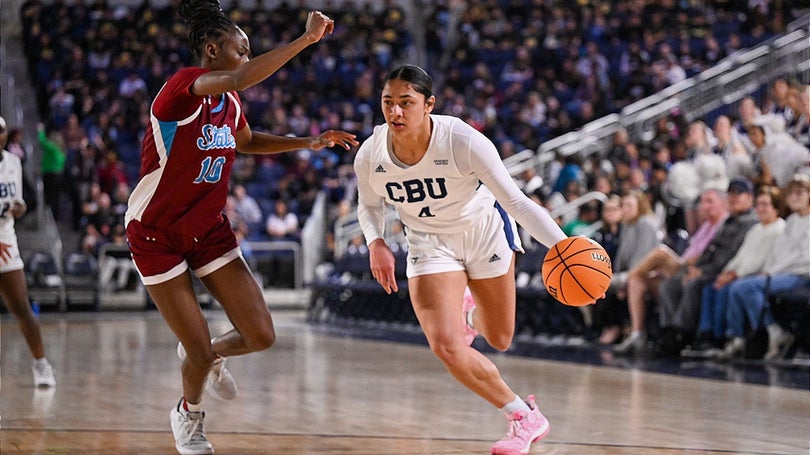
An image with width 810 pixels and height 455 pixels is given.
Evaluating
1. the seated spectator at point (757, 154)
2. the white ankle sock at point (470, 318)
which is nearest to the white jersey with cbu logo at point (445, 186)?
the white ankle sock at point (470, 318)

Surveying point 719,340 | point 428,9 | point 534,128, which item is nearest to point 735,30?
point 534,128

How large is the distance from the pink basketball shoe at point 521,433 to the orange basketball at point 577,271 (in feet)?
1.97

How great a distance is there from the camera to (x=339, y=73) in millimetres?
21203

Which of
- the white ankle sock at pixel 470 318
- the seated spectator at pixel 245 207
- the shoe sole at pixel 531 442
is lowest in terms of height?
the shoe sole at pixel 531 442

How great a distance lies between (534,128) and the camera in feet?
59.3

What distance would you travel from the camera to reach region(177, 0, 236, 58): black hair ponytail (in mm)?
4906

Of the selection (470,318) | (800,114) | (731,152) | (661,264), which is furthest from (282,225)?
(470,318)

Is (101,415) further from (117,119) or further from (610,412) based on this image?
(117,119)

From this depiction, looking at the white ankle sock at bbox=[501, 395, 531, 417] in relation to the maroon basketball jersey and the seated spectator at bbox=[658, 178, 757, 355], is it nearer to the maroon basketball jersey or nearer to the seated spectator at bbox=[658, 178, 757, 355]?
the maroon basketball jersey

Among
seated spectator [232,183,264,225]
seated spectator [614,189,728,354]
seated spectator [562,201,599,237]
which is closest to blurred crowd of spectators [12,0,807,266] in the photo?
seated spectator [232,183,264,225]

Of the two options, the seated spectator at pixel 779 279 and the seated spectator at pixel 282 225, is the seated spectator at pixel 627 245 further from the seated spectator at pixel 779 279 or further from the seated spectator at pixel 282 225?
the seated spectator at pixel 282 225

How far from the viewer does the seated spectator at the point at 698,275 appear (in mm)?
9258

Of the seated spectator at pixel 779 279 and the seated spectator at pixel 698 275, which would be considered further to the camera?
the seated spectator at pixel 698 275

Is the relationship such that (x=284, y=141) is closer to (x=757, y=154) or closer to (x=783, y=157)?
(x=783, y=157)
